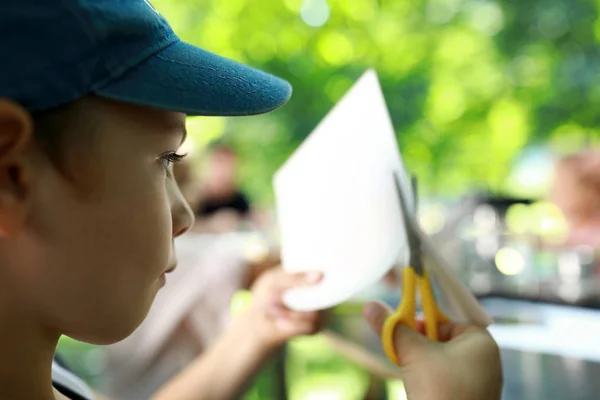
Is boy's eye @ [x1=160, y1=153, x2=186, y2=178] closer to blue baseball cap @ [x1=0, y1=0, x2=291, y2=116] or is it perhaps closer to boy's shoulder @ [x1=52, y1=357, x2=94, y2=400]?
blue baseball cap @ [x1=0, y1=0, x2=291, y2=116]

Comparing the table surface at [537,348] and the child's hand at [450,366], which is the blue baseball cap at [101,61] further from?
the table surface at [537,348]

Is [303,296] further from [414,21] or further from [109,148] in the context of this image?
[414,21]

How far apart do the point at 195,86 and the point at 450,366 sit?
0.75 feet

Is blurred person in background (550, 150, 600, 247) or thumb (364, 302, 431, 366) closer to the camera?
thumb (364, 302, 431, 366)

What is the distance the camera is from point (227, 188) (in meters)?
2.52

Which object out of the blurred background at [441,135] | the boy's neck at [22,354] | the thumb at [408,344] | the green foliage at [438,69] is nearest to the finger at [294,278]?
the thumb at [408,344]

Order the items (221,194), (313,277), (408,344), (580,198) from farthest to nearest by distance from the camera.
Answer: (221,194) < (580,198) < (313,277) < (408,344)

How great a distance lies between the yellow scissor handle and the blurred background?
61 cm

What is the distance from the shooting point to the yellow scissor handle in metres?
0.46

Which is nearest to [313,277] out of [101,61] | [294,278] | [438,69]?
[294,278]

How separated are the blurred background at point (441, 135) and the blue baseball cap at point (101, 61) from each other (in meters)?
0.71

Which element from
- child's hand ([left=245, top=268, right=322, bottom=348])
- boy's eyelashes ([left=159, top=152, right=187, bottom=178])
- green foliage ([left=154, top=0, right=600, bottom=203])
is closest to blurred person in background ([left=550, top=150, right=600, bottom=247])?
child's hand ([left=245, top=268, right=322, bottom=348])

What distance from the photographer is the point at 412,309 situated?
47 centimetres

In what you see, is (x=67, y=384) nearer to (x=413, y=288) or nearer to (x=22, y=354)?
(x=22, y=354)
